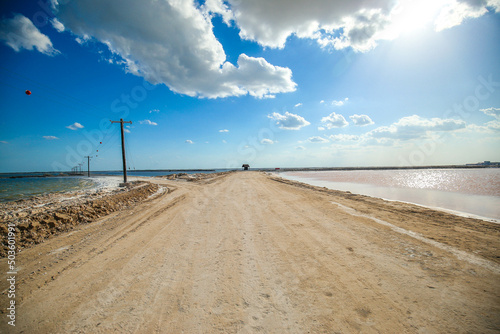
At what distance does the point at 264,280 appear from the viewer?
11.1 ft

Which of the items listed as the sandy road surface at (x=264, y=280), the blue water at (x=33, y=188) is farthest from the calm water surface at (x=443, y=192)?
the blue water at (x=33, y=188)

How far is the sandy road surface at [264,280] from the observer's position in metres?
2.47

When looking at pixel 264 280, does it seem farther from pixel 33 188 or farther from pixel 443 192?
pixel 33 188

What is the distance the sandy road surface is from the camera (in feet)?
8.11

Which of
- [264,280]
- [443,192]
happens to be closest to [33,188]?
[264,280]

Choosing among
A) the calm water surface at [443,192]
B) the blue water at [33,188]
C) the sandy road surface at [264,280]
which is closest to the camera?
the sandy road surface at [264,280]

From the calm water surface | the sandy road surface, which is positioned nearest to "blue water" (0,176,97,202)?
the sandy road surface

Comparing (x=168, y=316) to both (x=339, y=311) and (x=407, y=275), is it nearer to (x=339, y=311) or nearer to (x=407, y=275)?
(x=339, y=311)

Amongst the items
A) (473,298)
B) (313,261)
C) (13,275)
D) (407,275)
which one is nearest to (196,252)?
(313,261)

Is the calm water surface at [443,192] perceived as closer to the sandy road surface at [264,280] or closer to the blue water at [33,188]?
the sandy road surface at [264,280]

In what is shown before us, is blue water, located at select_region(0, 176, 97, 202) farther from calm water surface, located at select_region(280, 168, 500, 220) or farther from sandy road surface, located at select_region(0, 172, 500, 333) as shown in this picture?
calm water surface, located at select_region(280, 168, 500, 220)

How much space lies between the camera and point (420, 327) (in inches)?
93.3

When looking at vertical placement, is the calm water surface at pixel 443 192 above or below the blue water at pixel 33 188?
below

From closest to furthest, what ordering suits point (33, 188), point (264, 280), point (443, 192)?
point (264, 280)
point (443, 192)
point (33, 188)
